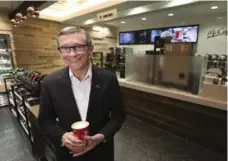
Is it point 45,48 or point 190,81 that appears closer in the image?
point 190,81

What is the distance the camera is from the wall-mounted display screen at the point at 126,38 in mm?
6901

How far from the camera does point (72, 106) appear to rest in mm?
954

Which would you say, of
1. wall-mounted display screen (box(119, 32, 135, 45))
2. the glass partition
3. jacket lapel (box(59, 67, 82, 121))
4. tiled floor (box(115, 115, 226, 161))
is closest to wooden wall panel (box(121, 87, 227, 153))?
tiled floor (box(115, 115, 226, 161))

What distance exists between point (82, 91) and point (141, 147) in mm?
1998

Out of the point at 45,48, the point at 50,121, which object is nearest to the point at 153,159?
the point at 50,121

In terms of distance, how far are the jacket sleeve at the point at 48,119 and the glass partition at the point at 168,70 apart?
2318mm

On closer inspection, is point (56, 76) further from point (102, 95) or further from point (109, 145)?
point (109, 145)

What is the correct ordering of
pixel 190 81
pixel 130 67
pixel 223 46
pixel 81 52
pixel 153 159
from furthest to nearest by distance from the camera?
pixel 223 46 → pixel 130 67 → pixel 190 81 → pixel 153 159 → pixel 81 52

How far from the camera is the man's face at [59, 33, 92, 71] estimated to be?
88 centimetres

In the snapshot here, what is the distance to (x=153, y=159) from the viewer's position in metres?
2.28

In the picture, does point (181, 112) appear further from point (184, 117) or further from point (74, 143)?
point (74, 143)

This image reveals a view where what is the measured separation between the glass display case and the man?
14.5 ft

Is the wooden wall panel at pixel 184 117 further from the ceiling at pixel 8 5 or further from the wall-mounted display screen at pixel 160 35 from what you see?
the ceiling at pixel 8 5

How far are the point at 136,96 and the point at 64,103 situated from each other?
267 centimetres
